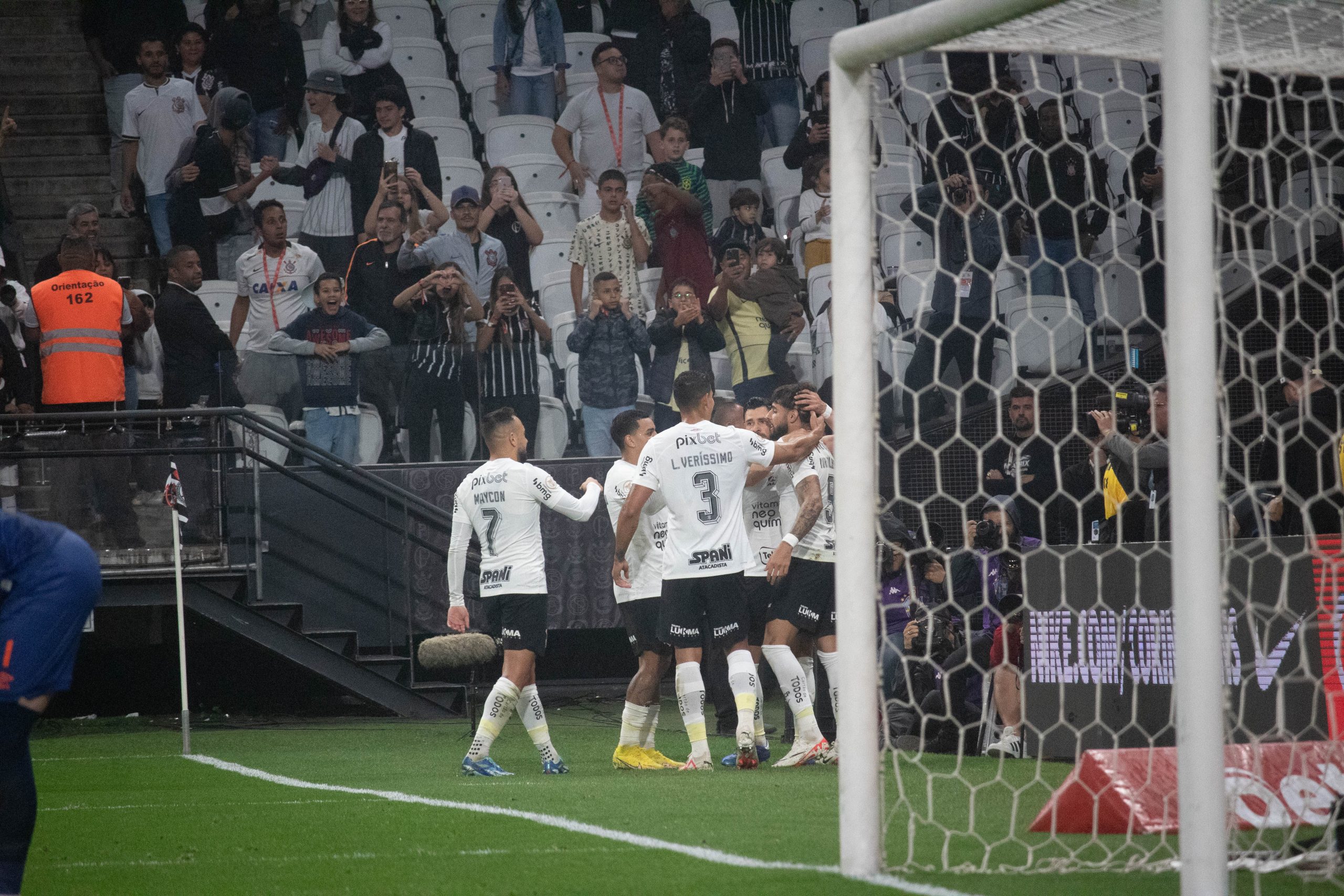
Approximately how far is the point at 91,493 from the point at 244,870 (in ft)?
24.1

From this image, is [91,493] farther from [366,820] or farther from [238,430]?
[366,820]

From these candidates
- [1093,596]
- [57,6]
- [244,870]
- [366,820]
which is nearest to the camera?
[244,870]

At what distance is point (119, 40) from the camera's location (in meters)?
16.5

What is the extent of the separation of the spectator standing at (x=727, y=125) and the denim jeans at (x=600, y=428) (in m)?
3.10

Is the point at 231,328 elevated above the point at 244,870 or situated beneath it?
elevated above

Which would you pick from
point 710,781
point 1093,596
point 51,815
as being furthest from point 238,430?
point 1093,596


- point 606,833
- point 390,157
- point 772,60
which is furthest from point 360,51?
point 606,833

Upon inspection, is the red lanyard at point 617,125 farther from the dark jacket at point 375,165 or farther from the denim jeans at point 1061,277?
the denim jeans at point 1061,277

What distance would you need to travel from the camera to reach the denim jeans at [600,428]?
43.9ft

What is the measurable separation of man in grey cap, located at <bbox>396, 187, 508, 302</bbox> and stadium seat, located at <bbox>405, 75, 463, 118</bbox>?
1960 mm

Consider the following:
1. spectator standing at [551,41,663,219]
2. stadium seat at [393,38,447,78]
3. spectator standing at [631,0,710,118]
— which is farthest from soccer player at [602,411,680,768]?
stadium seat at [393,38,447,78]

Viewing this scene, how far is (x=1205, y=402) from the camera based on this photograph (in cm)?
375

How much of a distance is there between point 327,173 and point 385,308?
7.05 ft

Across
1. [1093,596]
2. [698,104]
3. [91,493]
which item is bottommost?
[1093,596]
